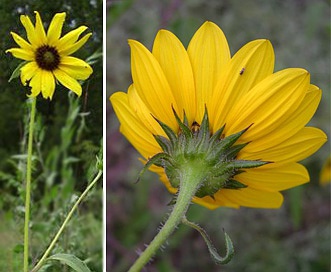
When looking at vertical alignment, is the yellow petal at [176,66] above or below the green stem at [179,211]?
above

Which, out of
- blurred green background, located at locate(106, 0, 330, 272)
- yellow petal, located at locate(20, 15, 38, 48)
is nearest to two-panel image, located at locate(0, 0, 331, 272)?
yellow petal, located at locate(20, 15, 38, 48)

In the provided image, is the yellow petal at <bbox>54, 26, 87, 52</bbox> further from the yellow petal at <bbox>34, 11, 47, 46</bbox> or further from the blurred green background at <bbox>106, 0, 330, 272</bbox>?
the blurred green background at <bbox>106, 0, 330, 272</bbox>

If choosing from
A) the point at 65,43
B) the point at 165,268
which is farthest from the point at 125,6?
the point at 65,43

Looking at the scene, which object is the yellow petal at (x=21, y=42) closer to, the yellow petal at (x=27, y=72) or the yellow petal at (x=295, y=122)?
the yellow petal at (x=27, y=72)

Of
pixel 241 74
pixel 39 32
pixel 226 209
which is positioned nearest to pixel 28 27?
pixel 39 32

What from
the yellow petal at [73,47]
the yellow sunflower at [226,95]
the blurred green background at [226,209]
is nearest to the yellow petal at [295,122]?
the yellow sunflower at [226,95]
